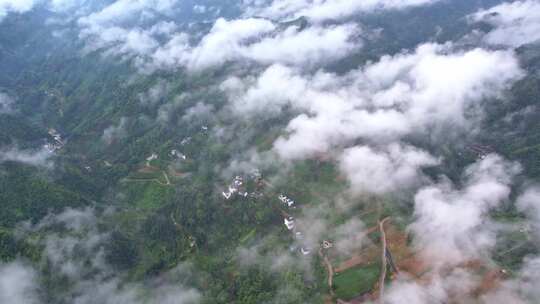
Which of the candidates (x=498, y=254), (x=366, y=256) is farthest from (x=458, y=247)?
(x=366, y=256)

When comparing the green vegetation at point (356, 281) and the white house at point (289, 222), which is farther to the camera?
the white house at point (289, 222)

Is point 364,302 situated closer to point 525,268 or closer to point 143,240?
point 525,268

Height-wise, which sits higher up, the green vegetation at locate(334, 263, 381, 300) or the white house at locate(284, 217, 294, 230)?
the green vegetation at locate(334, 263, 381, 300)

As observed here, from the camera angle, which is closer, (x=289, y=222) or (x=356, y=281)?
(x=356, y=281)

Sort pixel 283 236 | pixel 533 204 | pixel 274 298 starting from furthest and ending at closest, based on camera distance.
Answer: pixel 283 236 < pixel 533 204 < pixel 274 298

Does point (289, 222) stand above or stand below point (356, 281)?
below

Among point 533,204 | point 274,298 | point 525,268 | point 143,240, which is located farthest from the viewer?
point 143,240

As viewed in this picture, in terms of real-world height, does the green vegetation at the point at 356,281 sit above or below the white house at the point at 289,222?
above

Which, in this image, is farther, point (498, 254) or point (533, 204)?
point (533, 204)

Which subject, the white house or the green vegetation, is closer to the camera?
the green vegetation

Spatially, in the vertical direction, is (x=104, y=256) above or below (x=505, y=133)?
above
